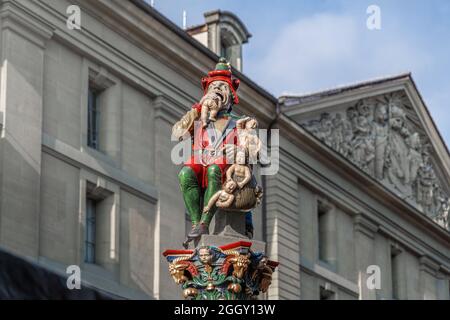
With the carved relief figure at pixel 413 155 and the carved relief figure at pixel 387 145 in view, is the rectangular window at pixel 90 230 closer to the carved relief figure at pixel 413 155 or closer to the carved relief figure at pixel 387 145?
the carved relief figure at pixel 387 145

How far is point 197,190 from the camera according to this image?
14.1 meters

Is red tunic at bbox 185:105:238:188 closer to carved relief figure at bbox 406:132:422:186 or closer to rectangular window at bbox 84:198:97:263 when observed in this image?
rectangular window at bbox 84:198:97:263

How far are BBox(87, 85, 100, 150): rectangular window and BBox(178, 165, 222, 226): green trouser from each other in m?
22.4

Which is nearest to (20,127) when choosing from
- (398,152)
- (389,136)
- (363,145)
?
(363,145)

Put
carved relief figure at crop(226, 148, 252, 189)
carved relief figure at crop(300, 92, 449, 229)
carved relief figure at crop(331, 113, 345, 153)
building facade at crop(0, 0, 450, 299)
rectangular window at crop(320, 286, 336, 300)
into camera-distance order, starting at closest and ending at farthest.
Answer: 1. carved relief figure at crop(226, 148, 252, 189)
2. building facade at crop(0, 0, 450, 299)
3. rectangular window at crop(320, 286, 336, 300)
4. carved relief figure at crop(331, 113, 345, 153)
5. carved relief figure at crop(300, 92, 449, 229)

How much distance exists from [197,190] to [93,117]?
23149 millimetres

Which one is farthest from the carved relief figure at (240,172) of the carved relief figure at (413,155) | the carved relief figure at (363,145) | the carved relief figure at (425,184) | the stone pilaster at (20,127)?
the carved relief figure at (425,184)

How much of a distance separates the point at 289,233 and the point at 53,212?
1322 centimetres

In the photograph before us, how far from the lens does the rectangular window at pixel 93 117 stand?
120 feet

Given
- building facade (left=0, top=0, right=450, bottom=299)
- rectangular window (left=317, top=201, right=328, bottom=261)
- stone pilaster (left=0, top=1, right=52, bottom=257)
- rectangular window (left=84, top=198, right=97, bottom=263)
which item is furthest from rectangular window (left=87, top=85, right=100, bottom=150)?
rectangular window (left=317, top=201, right=328, bottom=261)

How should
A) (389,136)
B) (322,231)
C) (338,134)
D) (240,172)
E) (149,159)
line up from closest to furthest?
(240,172) < (149,159) < (322,231) < (338,134) < (389,136)

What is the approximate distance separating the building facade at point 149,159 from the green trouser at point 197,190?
711 inches

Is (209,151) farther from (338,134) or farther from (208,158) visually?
(338,134)

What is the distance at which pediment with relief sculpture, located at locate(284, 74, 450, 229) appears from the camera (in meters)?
49.1
